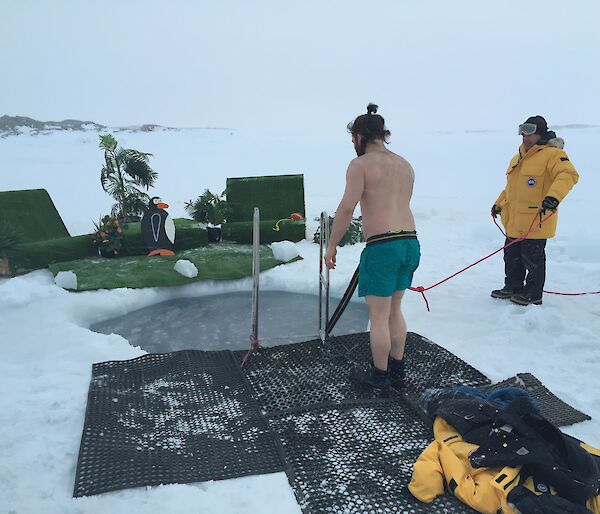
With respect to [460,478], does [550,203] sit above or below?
above

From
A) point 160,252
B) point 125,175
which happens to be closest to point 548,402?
point 160,252

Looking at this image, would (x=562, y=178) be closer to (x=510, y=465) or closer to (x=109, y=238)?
(x=510, y=465)

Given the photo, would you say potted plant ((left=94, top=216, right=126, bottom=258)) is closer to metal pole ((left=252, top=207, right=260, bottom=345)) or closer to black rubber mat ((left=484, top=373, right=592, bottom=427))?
metal pole ((left=252, top=207, right=260, bottom=345))

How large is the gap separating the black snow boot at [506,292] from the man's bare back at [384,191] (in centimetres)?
230

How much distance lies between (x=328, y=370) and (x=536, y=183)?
252 centimetres

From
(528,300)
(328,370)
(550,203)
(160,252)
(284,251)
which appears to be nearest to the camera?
(328,370)

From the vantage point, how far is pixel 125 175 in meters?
7.42

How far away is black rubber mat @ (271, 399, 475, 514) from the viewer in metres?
2.22

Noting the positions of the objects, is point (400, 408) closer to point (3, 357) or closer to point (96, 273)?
point (3, 357)

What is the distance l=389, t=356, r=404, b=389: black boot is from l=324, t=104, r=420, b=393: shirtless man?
184 millimetres

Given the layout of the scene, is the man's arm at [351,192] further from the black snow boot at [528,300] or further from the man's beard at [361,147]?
the black snow boot at [528,300]

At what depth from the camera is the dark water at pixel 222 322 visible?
4123 mm

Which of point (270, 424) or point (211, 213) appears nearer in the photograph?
point (270, 424)

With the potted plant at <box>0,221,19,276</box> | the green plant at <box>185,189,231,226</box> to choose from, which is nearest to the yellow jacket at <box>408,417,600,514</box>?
A: the potted plant at <box>0,221,19,276</box>
